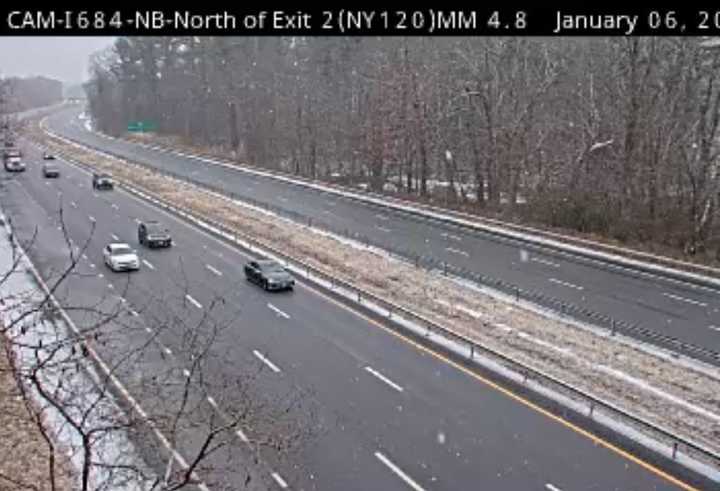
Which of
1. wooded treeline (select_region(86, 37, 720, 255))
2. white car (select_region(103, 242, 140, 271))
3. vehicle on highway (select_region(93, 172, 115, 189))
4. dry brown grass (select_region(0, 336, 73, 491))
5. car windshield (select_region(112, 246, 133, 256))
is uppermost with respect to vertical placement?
wooded treeline (select_region(86, 37, 720, 255))

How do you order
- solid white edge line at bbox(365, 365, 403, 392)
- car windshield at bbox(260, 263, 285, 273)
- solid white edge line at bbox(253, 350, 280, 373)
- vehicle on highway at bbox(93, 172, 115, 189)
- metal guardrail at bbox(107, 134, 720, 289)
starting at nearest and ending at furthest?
1. solid white edge line at bbox(365, 365, 403, 392)
2. solid white edge line at bbox(253, 350, 280, 373)
3. car windshield at bbox(260, 263, 285, 273)
4. metal guardrail at bbox(107, 134, 720, 289)
5. vehicle on highway at bbox(93, 172, 115, 189)

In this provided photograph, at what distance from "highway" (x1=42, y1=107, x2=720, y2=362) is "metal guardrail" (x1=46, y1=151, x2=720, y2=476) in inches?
246

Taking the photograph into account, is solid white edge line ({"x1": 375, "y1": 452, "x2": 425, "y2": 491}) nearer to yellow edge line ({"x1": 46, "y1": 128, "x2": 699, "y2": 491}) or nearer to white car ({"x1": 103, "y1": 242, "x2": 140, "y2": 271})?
yellow edge line ({"x1": 46, "y1": 128, "x2": 699, "y2": 491})

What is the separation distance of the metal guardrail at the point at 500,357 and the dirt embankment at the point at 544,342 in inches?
32.4

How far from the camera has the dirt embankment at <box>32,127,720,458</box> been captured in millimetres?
18188

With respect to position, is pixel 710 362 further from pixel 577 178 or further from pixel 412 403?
pixel 577 178

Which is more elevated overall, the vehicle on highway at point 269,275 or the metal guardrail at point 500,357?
the vehicle on highway at point 269,275

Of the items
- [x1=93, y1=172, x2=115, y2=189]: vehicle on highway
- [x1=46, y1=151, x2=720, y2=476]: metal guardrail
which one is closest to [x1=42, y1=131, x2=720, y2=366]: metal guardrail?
[x1=46, y1=151, x2=720, y2=476]: metal guardrail

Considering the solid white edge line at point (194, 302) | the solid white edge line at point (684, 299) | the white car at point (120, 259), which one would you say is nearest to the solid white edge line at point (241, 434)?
the solid white edge line at point (194, 302)

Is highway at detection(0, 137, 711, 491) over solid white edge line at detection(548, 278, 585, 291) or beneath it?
beneath

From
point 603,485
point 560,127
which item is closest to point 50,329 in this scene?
point 603,485

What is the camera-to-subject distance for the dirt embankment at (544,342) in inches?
716

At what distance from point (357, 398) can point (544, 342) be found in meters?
6.93

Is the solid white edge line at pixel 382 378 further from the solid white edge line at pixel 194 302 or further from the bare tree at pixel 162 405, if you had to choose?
the solid white edge line at pixel 194 302
